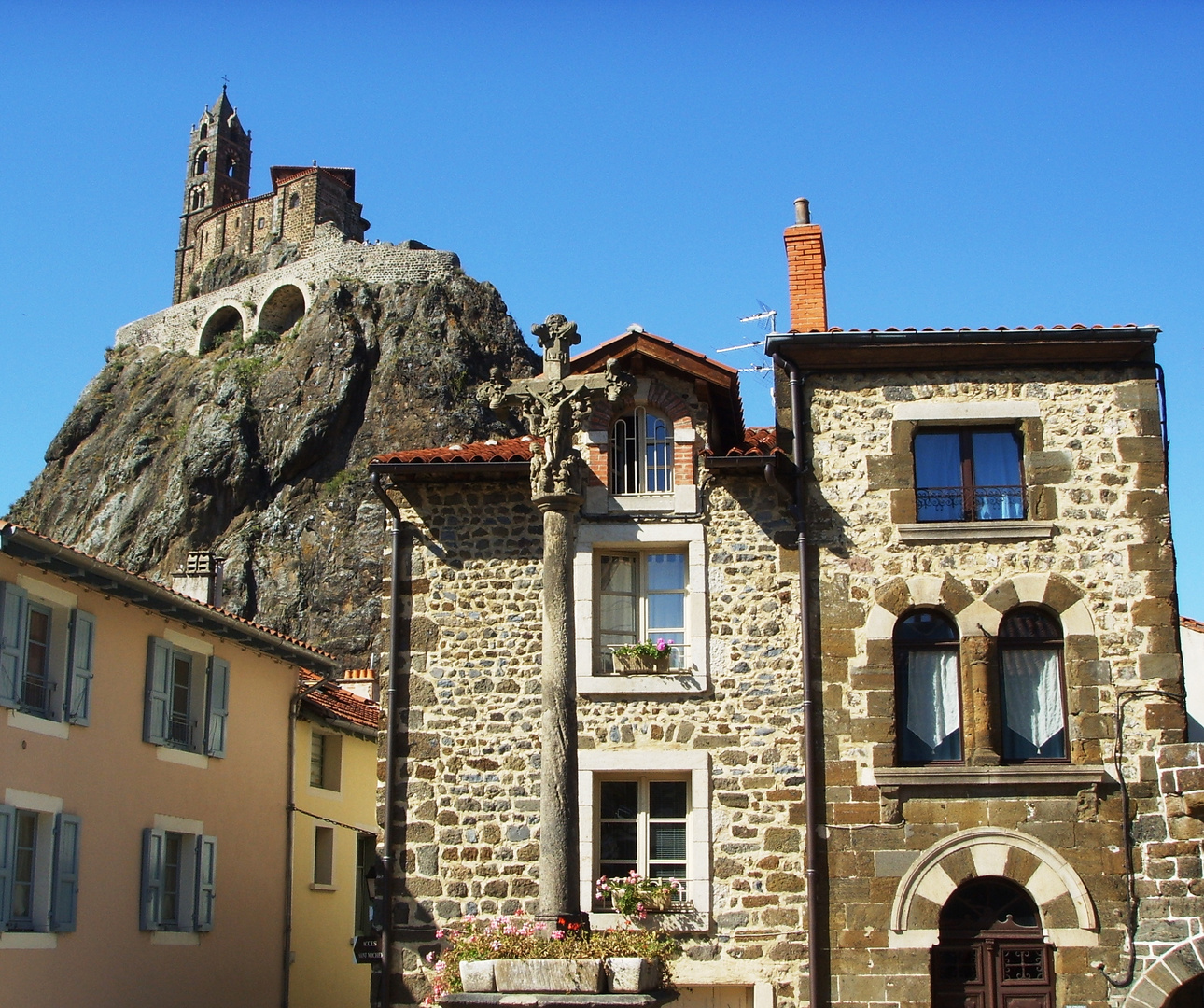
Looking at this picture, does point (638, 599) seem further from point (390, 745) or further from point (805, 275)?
point (805, 275)

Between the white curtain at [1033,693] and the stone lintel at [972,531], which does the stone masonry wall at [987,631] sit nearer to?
the stone lintel at [972,531]

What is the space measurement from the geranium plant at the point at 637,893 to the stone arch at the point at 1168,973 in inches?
176

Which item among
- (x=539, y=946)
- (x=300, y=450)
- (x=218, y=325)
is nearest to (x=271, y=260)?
(x=218, y=325)

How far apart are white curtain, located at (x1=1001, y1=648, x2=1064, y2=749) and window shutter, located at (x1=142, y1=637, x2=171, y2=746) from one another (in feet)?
31.6

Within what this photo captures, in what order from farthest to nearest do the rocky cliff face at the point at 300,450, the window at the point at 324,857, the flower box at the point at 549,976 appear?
the rocky cliff face at the point at 300,450 < the window at the point at 324,857 < the flower box at the point at 549,976

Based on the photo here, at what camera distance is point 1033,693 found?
48.7ft

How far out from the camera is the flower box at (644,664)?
49.3 ft

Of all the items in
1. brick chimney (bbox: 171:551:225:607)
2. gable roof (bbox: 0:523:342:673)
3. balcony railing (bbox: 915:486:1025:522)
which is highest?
brick chimney (bbox: 171:551:225:607)

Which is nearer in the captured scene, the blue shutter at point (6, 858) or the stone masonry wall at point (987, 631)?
the blue shutter at point (6, 858)

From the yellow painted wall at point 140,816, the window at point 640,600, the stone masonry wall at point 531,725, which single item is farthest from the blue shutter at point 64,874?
the window at point 640,600

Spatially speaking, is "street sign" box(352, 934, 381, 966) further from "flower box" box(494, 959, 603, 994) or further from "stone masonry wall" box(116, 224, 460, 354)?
"stone masonry wall" box(116, 224, 460, 354)

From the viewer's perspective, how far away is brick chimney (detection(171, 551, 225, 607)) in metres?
21.3

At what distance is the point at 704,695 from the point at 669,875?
72.7 inches

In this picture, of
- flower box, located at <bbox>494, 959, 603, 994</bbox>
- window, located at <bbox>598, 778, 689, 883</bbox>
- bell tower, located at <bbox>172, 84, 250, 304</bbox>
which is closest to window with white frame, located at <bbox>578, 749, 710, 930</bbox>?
window, located at <bbox>598, 778, 689, 883</bbox>
